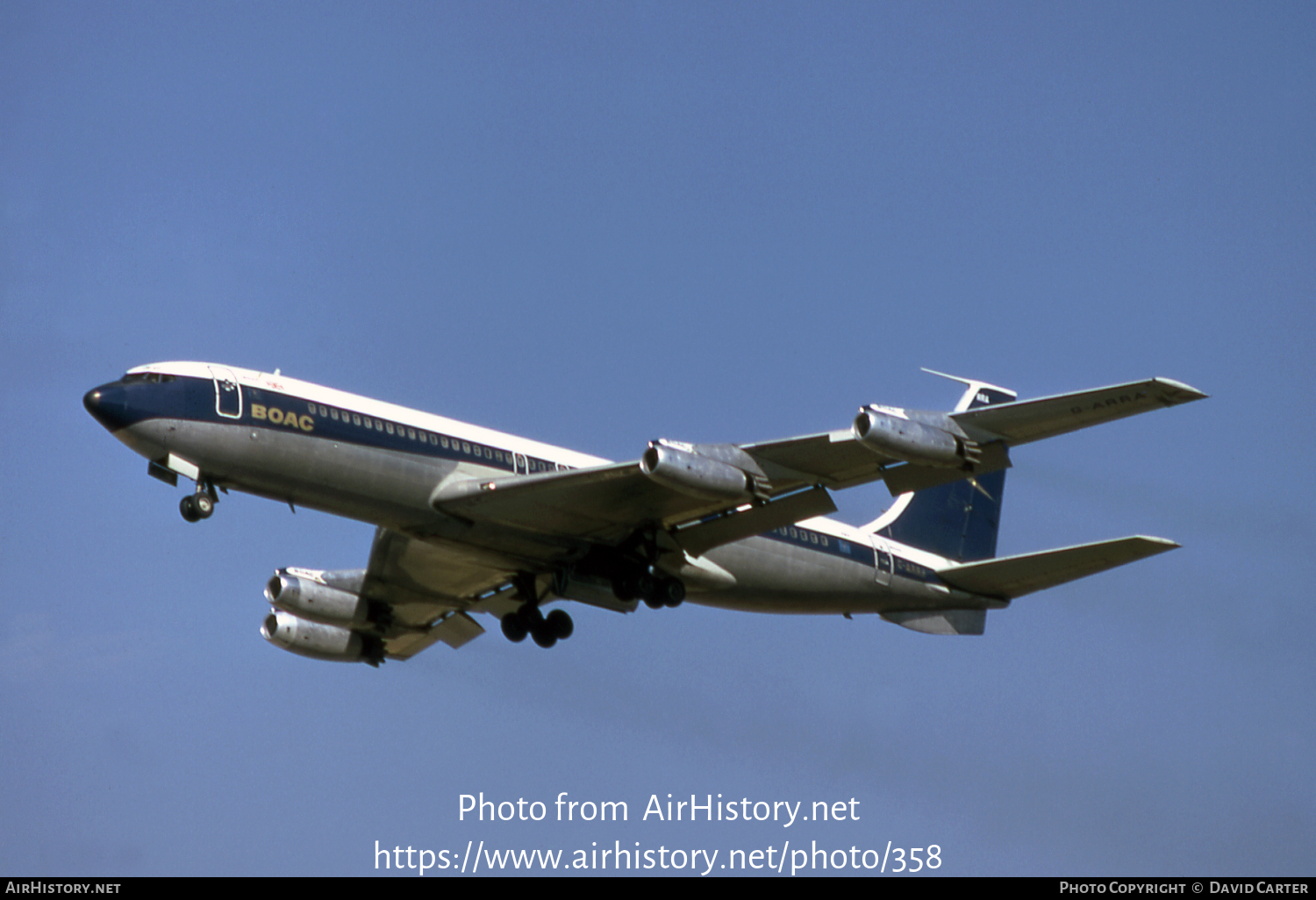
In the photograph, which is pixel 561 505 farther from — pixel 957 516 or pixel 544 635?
pixel 957 516

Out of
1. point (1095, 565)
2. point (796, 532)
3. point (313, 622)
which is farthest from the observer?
point (313, 622)

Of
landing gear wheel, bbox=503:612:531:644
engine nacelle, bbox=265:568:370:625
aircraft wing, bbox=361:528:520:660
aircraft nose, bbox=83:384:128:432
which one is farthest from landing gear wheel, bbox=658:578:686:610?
aircraft nose, bbox=83:384:128:432

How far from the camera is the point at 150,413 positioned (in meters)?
32.9

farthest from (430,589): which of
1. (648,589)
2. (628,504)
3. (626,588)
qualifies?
(628,504)

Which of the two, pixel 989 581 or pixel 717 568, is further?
pixel 989 581

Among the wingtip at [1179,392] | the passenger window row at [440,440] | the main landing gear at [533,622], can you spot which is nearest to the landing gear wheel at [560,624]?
the main landing gear at [533,622]

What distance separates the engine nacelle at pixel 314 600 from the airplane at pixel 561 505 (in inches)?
2.4

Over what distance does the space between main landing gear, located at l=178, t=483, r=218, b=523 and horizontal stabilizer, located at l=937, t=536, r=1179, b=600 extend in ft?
68.1

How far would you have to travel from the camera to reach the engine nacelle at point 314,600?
4234 cm

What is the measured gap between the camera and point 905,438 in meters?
32.2
